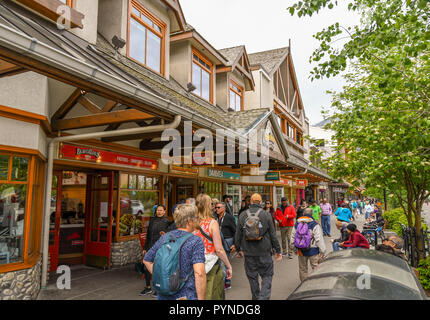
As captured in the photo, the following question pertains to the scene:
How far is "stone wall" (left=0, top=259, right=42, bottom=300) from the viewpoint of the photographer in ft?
15.8

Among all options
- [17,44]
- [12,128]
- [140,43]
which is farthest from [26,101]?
[140,43]

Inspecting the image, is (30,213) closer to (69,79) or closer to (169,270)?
(69,79)

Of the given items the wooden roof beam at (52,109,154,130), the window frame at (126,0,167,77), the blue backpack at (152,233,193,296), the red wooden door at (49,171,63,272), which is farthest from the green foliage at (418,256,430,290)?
the window frame at (126,0,167,77)

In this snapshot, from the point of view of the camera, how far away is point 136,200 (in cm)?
928

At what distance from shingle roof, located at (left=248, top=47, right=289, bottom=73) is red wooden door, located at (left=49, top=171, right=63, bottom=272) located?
1586 centimetres

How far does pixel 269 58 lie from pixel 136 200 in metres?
17.1

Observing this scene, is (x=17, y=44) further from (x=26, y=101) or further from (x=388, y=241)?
(x=388, y=241)

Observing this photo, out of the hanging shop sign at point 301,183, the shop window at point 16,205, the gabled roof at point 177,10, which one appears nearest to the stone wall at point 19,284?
the shop window at point 16,205

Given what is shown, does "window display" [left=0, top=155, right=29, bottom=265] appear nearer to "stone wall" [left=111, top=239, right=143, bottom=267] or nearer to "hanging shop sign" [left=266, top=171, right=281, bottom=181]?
"stone wall" [left=111, top=239, right=143, bottom=267]

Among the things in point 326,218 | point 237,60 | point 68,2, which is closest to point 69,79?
point 68,2

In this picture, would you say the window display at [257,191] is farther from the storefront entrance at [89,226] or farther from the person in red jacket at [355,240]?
the person in red jacket at [355,240]

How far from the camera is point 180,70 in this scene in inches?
472

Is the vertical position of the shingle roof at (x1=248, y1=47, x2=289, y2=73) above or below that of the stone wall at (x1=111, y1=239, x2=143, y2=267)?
above
